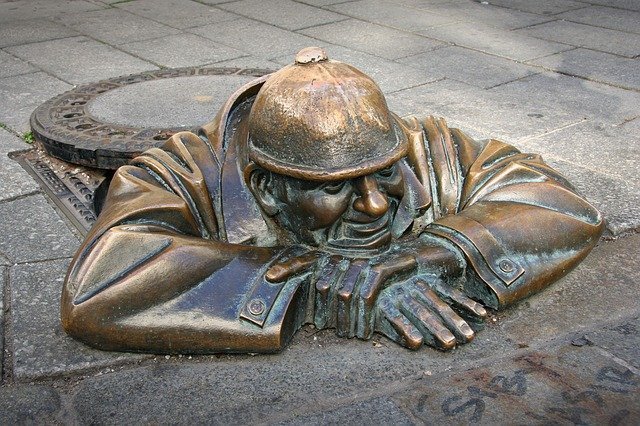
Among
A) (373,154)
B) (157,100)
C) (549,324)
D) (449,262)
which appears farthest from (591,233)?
(157,100)

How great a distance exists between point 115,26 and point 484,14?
3.09 meters

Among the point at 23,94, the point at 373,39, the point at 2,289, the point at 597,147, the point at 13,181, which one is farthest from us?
the point at 373,39

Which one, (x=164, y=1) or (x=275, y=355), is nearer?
(x=275, y=355)

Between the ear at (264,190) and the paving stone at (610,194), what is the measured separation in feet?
4.99

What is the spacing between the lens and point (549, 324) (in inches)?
115

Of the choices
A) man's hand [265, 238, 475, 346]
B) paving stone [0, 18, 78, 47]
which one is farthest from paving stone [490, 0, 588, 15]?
man's hand [265, 238, 475, 346]

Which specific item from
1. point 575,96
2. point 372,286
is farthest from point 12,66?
point 372,286

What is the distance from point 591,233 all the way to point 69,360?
1.82m

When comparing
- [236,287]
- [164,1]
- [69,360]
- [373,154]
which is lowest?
[164,1]

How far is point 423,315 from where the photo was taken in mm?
2742

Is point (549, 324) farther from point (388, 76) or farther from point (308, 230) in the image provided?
point (388, 76)

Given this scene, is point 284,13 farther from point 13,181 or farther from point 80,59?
point 13,181

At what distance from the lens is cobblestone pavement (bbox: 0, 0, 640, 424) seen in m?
2.58

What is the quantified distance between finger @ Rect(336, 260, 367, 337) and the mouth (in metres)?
0.06
